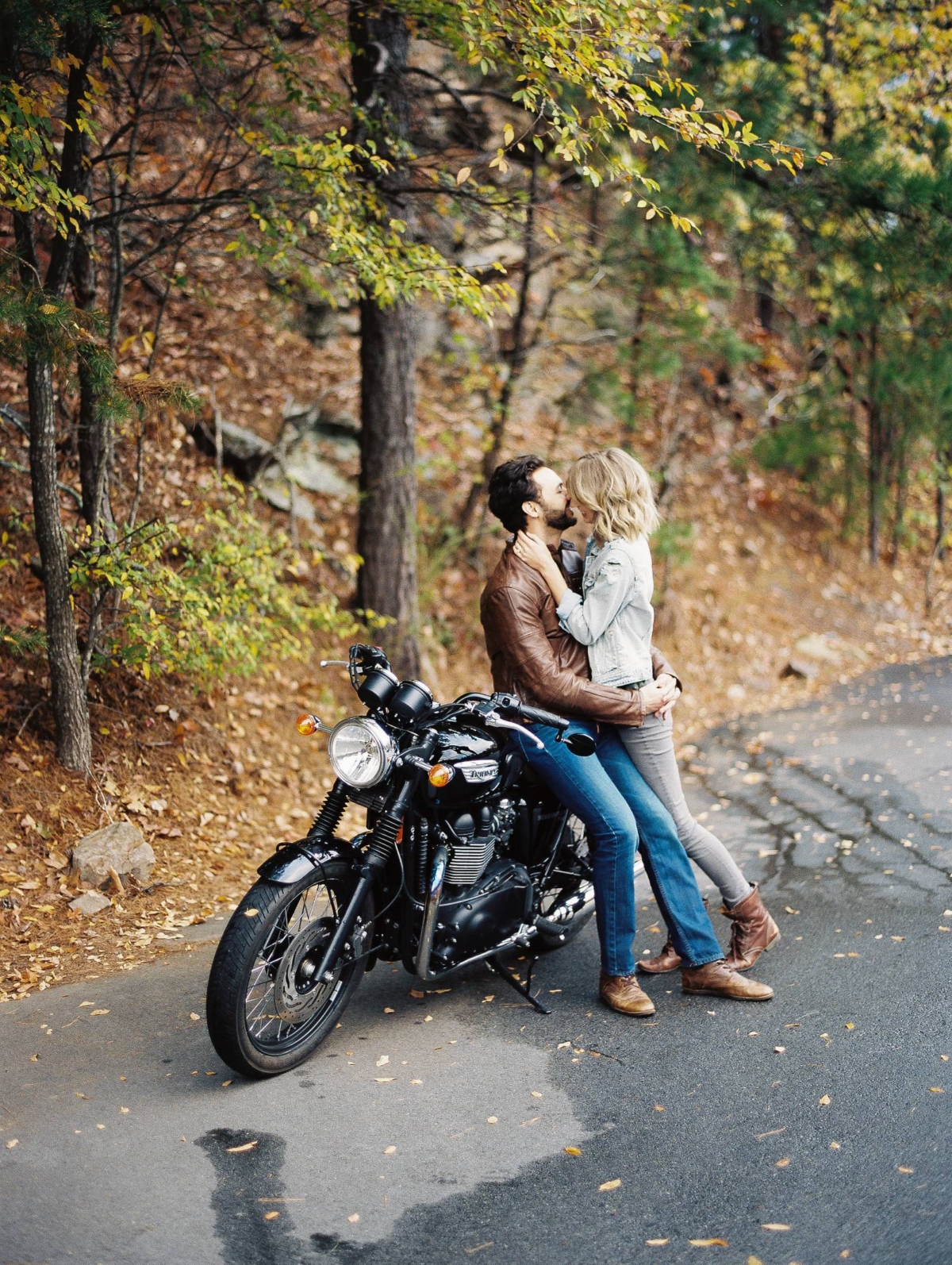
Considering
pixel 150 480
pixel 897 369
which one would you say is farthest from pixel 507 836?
pixel 897 369

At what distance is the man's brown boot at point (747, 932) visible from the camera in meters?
4.59

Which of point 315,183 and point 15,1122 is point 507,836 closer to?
point 15,1122

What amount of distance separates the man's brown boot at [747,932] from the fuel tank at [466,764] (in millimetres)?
1375

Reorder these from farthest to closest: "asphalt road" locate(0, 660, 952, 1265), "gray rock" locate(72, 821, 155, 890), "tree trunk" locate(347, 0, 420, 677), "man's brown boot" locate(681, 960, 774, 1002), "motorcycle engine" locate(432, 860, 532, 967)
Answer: "tree trunk" locate(347, 0, 420, 677)
"gray rock" locate(72, 821, 155, 890)
"man's brown boot" locate(681, 960, 774, 1002)
"motorcycle engine" locate(432, 860, 532, 967)
"asphalt road" locate(0, 660, 952, 1265)

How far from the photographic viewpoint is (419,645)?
832cm

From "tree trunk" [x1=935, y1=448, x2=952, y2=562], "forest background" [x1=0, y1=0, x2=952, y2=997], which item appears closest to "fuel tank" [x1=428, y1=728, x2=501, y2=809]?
"forest background" [x1=0, y1=0, x2=952, y2=997]

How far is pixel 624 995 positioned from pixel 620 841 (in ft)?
2.01

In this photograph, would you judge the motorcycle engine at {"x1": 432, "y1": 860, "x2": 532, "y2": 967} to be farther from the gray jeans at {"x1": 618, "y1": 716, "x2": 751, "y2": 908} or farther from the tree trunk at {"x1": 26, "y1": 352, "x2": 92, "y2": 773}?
the tree trunk at {"x1": 26, "y1": 352, "x2": 92, "y2": 773}

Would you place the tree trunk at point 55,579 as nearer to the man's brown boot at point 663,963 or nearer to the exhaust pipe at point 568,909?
the exhaust pipe at point 568,909

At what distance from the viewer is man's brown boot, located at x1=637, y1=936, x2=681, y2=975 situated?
15.1 feet

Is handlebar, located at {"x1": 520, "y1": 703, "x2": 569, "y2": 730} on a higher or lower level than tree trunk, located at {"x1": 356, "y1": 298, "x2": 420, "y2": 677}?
lower

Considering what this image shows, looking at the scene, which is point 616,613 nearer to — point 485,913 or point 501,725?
point 501,725

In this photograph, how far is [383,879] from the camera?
13.0 ft

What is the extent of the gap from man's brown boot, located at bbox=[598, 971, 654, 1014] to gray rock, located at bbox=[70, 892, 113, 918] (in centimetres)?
244
